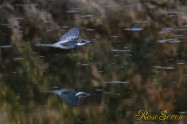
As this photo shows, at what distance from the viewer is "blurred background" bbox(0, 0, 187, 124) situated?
71.6 inches

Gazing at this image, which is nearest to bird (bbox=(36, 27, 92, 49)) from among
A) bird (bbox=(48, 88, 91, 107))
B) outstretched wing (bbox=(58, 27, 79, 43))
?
outstretched wing (bbox=(58, 27, 79, 43))

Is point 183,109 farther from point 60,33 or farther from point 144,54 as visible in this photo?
point 60,33

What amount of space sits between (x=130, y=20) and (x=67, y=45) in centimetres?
50

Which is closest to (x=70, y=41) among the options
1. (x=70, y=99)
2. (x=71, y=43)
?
(x=71, y=43)

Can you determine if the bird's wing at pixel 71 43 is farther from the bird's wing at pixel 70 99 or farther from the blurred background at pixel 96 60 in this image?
the bird's wing at pixel 70 99

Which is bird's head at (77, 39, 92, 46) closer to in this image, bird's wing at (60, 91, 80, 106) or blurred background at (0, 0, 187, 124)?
blurred background at (0, 0, 187, 124)

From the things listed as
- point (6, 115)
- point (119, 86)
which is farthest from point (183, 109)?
point (6, 115)

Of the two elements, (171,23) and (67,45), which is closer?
(67,45)

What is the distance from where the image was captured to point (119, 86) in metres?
1.93

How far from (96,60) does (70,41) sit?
17cm

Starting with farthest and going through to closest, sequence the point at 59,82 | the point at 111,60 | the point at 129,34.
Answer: the point at 129,34 → the point at 111,60 → the point at 59,82

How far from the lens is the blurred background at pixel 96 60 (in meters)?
1.82

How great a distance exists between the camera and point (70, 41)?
1.97 metres

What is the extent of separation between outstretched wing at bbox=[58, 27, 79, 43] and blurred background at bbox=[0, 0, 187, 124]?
62mm
